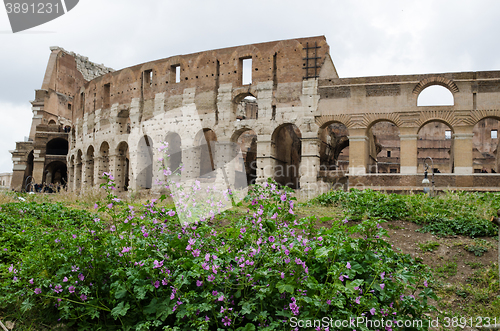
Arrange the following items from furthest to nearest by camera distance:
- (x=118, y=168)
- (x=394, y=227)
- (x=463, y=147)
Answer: (x=118, y=168)
(x=463, y=147)
(x=394, y=227)

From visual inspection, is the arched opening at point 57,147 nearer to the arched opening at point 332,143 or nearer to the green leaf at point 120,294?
the arched opening at point 332,143

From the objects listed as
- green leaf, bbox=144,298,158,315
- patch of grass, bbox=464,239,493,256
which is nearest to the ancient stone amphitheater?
patch of grass, bbox=464,239,493,256

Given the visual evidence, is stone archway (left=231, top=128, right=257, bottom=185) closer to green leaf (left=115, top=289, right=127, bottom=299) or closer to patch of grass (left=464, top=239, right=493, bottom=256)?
patch of grass (left=464, top=239, right=493, bottom=256)

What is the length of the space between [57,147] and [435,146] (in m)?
33.0

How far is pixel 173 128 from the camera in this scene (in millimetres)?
20719

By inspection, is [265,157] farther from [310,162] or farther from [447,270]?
[447,270]

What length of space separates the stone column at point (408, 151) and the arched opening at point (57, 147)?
1073 inches

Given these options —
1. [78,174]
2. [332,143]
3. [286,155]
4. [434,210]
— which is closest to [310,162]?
[286,155]

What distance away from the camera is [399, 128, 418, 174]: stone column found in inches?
648

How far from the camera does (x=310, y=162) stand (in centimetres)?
1758

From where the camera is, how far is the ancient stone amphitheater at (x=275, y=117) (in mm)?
16281

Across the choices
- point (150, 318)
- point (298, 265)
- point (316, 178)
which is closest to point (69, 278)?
point (150, 318)

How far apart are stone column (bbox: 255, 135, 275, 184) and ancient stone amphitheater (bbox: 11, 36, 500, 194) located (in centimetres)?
5

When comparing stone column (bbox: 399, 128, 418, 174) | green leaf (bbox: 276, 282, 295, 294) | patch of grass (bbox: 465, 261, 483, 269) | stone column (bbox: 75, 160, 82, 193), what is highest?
stone column (bbox: 399, 128, 418, 174)
